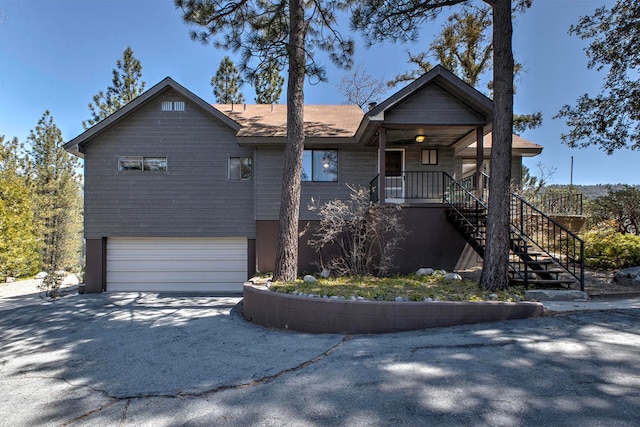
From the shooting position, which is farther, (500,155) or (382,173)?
(382,173)

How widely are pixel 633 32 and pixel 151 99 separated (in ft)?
44.9

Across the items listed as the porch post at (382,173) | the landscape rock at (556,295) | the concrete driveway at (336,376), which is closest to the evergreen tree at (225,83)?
the porch post at (382,173)

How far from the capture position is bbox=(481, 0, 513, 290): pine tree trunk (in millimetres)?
6855

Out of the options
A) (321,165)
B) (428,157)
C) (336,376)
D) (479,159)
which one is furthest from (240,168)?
(336,376)

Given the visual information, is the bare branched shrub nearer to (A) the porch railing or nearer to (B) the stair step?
(A) the porch railing

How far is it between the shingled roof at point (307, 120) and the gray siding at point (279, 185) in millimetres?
592

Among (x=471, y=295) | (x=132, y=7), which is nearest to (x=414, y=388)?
(x=471, y=295)

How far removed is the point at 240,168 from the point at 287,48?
4535 millimetres

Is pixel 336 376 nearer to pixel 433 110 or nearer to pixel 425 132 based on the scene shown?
pixel 433 110

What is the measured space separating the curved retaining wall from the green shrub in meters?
5.69

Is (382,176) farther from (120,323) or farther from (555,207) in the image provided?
(555,207)

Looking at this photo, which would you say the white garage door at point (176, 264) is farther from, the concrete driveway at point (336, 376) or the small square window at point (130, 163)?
the concrete driveway at point (336, 376)

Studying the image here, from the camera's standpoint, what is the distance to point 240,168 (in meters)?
11.8

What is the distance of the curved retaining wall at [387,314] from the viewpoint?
18.7ft
